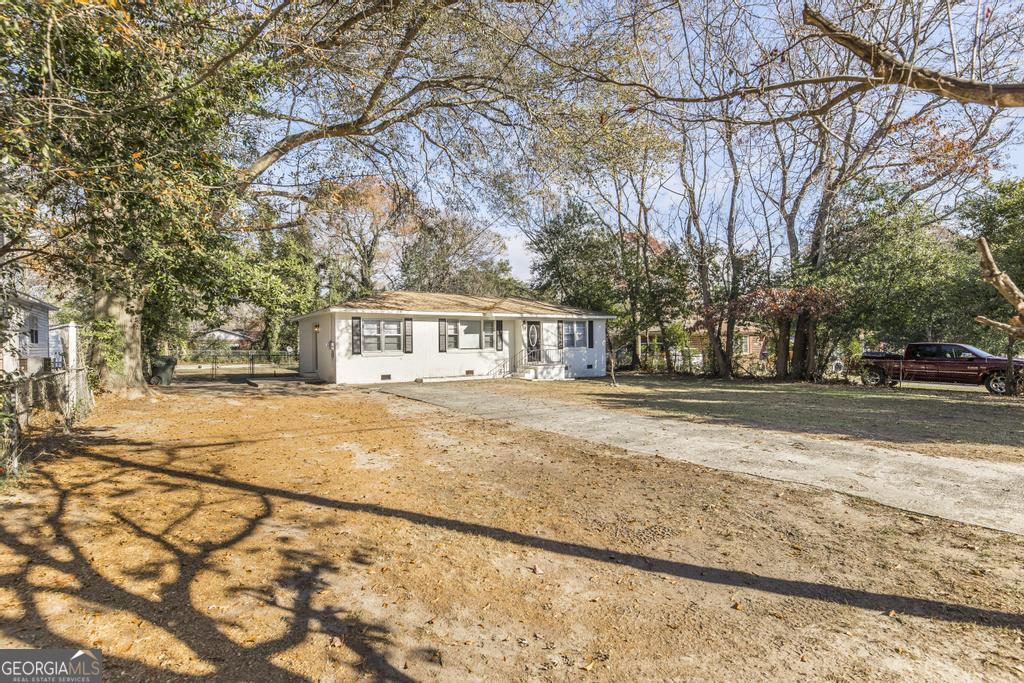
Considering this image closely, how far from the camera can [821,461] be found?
616 centimetres

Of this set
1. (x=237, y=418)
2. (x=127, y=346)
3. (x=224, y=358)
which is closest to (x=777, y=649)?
(x=237, y=418)

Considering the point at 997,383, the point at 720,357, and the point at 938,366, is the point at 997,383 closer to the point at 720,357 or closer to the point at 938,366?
the point at 938,366

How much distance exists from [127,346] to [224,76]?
10215 millimetres

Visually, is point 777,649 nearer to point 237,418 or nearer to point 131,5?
point 131,5

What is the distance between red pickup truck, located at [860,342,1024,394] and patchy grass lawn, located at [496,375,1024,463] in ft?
4.44

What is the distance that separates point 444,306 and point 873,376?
14.9 metres

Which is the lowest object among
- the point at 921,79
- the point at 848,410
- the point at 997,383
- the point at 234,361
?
the point at 848,410

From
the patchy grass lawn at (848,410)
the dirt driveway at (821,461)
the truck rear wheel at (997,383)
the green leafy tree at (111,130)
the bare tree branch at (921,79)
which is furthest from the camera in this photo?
the truck rear wheel at (997,383)

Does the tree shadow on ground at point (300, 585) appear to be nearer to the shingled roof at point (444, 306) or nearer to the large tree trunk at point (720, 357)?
the shingled roof at point (444, 306)

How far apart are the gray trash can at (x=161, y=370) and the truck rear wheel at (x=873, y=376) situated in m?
23.0

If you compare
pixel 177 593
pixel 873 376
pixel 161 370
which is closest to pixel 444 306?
pixel 161 370

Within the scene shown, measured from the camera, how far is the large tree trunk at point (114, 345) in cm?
1207

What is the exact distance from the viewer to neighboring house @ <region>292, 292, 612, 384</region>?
1650cm

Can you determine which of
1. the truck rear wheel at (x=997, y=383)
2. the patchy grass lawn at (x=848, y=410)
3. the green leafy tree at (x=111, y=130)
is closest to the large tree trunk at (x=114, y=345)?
the green leafy tree at (x=111, y=130)
